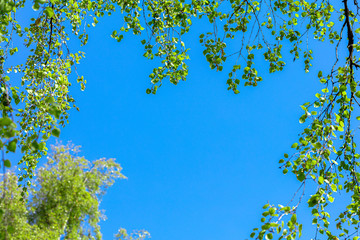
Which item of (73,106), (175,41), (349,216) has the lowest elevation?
(349,216)

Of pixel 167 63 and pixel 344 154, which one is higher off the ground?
pixel 167 63

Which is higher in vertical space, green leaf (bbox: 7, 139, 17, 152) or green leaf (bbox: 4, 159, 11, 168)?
green leaf (bbox: 7, 139, 17, 152)

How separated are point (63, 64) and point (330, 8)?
14.3 feet

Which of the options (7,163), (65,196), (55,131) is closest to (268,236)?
(55,131)

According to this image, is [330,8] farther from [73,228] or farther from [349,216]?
[73,228]

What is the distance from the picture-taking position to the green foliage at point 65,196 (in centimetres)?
1623

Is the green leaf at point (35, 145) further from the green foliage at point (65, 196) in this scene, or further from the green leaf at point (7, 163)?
the green foliage at point (65, 196)

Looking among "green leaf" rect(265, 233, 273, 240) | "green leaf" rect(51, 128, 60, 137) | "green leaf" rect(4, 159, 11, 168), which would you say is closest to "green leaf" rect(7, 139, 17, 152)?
"green leaf" rect(4, 159, 11, 168)

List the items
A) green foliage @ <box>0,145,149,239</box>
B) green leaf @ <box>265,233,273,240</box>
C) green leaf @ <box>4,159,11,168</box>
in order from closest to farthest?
green leaf @ <box>4,159,11,168</box> < green leaf @ <box>265,233,273,240</box> < green foliage @ <box>0,145,149,239</box>

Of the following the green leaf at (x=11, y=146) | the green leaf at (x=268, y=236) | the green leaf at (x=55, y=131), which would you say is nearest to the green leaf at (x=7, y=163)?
the green leaf at (x=11, y=146)

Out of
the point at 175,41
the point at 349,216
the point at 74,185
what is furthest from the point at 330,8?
the point at 74,185

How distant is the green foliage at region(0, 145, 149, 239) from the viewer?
639 inches

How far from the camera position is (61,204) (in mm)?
16453

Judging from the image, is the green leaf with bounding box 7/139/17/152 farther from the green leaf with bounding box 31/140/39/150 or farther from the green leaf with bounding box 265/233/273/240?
the green leaf with bounding box 265/233/273/240
